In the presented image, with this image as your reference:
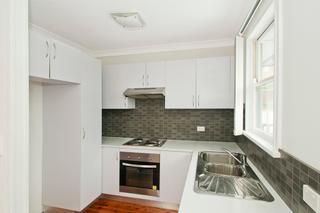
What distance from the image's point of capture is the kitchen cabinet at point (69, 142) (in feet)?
6.93

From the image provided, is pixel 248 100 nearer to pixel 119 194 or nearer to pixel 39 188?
pixel 119 194

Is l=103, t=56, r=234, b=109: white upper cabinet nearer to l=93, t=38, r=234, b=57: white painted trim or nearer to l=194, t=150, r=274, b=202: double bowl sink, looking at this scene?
l=93, t=38, r=234, b=57: white painted trim

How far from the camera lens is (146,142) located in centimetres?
271

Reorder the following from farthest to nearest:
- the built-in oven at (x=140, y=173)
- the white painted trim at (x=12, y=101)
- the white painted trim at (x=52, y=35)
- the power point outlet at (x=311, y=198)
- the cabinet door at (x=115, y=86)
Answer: the cabinet door at (x=115, y=86) → the built-in oven at (x=140, y=173) → the white painted trim at (x=52, y=35) → the white painted trim at (x=12, y=101) → the power point outlet at (x=311, y=198)

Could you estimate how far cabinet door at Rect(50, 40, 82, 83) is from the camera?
5.78 ft

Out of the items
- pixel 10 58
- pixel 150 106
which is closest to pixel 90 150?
pixel 150 106

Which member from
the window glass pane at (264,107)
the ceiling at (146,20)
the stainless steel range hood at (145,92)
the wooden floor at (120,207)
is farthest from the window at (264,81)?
the wooden floor at (120,207)

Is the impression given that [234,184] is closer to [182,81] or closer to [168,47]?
[182,81]

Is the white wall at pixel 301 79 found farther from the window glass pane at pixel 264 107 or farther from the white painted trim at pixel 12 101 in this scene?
the white painted trim at pixel 12 101

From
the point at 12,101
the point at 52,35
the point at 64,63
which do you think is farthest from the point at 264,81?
the point at 52,35

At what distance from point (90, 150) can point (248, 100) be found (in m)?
2.07

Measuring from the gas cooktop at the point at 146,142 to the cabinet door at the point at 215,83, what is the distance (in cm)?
83

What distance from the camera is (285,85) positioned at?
95cm

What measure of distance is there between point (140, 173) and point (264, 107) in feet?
5.86
